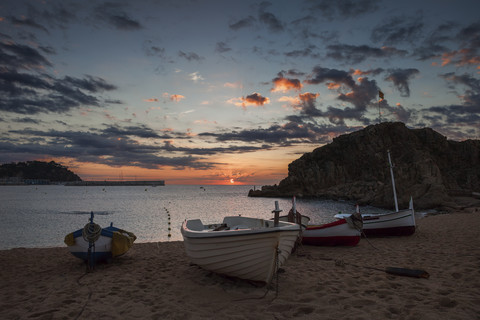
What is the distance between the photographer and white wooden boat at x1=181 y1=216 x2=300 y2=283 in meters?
6.82

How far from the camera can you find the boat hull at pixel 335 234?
1382 cm

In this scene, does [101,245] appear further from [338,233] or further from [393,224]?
[393,224]

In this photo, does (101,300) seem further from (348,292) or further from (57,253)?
(57,253)

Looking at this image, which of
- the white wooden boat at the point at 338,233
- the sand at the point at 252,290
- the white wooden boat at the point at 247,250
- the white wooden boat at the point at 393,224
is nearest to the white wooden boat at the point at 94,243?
the sand at the point at 252,290

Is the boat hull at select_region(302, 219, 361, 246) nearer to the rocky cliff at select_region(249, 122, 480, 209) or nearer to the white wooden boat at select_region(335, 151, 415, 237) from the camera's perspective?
the white wooden boat at select_region(335, 151, 415, 237)

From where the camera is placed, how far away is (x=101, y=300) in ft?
23.5

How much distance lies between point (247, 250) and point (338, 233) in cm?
846

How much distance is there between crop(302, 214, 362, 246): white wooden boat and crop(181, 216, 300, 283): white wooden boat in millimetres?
7194

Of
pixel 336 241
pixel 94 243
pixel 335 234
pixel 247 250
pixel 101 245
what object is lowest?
pixel 336 241

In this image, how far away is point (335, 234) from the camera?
549 inches

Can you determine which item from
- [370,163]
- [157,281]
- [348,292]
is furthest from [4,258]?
[370,163]

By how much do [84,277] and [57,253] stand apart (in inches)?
241

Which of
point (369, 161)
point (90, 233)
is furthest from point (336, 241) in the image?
point (369, 161)

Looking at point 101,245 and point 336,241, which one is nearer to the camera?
point 101,245
